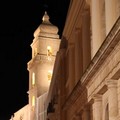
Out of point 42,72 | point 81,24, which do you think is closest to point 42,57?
point 42,72

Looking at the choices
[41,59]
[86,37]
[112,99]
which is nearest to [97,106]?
[112,99]

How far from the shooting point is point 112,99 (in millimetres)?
21250

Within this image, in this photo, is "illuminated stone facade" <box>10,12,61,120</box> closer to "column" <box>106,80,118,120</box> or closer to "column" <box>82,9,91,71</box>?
"column" <box>82,9,91,71</box>

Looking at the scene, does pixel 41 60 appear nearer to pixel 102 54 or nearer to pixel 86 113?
pixel 86 113

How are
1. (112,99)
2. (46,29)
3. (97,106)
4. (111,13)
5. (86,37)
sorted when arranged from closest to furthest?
1. (112,99)
2. (111,13)
3. (97,106)
4. (86,37)
5. (46,29)

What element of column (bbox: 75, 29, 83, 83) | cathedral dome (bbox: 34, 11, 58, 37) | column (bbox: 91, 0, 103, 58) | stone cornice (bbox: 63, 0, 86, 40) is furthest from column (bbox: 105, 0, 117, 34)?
cathedral dome (bbox: 34, 11, 58, 37)

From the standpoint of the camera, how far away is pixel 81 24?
3222 cm

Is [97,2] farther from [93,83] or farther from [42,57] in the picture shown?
[42,57]

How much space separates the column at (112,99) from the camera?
69.2ft

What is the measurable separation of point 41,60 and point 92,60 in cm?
5593

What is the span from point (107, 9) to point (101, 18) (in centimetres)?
254

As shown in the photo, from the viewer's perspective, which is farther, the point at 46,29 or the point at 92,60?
the point at 46,29

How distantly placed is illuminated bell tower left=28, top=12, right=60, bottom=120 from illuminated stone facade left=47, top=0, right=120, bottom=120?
1573 inches

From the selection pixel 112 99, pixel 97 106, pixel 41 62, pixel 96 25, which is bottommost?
pixel 112 99
